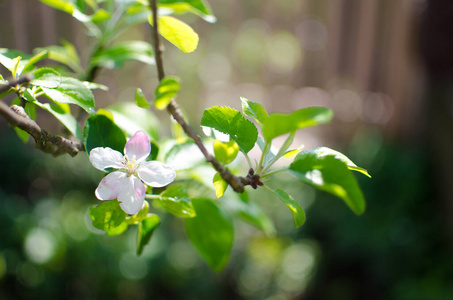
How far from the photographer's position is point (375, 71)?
280 centimetres

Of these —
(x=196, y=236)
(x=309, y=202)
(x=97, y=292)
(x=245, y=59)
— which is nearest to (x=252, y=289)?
(x=309, y=202)

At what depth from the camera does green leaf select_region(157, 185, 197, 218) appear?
357mm

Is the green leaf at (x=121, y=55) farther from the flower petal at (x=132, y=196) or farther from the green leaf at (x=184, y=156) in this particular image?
the flower petal at (x=132, y=196)

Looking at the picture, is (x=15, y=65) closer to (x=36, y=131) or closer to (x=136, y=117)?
(x=36, y=131)

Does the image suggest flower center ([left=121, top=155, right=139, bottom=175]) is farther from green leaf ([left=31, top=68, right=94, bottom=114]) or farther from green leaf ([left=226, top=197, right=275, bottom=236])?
green leaf ([left=226, top=197, right=275, bottom=236])

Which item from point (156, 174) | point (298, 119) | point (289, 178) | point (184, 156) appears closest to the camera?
point (298, 119)

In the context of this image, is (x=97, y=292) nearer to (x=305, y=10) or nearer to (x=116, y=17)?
(x=116, y=17)

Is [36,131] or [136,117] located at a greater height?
[36,131]

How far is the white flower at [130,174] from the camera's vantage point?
33cm

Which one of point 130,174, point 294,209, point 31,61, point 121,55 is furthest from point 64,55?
point 294,209

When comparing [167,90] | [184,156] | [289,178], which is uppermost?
[167,90]

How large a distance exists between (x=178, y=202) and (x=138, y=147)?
6cm

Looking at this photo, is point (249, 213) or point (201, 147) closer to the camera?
point (201, 147)

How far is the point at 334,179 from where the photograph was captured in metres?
0.30
